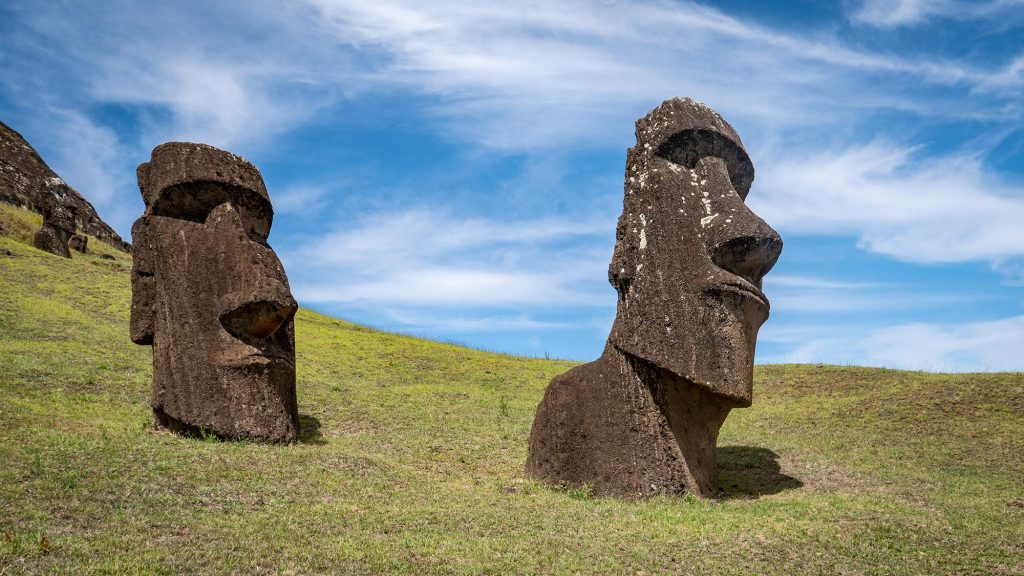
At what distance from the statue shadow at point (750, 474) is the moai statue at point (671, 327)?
87cm

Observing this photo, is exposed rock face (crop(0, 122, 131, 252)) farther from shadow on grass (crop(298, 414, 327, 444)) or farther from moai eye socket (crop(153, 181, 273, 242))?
moai eye socket (crop(153, 181, 273, 242))

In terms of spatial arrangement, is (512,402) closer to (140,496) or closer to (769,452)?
(769,452)

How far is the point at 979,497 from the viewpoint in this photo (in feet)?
38.6

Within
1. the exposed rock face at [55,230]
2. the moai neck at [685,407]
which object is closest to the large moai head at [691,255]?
the moai neck at [685,407]

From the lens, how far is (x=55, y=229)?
128 ft

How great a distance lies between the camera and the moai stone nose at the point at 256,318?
1347 centimetres

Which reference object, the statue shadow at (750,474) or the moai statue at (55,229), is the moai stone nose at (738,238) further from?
the moai statue at (55,229)

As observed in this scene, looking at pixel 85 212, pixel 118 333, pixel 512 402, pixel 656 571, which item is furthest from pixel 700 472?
pixel 85 212

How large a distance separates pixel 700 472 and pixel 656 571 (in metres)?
4.29

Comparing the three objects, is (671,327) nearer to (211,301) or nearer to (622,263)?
(622,263)

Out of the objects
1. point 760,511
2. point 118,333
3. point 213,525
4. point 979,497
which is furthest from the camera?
point 118,333

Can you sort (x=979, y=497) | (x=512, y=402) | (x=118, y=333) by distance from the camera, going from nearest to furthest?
(x=979, y=497) → (x=512, y=402) → (x=118, y=333)

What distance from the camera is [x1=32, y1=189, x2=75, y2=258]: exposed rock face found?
3841 cm

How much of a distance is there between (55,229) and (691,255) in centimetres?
3714
